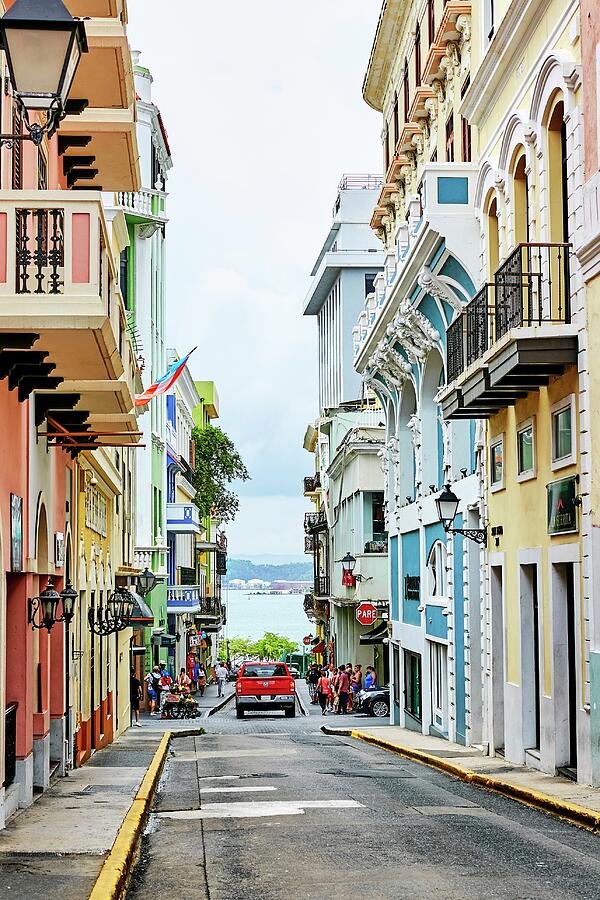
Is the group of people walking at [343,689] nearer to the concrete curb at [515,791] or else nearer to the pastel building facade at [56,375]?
the concrete curb at [515,791]

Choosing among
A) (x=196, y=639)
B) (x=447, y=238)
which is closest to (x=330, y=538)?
(x=196, y=639)

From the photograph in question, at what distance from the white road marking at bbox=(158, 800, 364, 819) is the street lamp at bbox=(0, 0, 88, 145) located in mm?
8215

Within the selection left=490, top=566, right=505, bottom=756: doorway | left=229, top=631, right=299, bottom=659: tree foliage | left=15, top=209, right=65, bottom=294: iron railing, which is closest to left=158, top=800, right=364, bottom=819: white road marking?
left=15, top=209, right=65, bottom=294: iron railing

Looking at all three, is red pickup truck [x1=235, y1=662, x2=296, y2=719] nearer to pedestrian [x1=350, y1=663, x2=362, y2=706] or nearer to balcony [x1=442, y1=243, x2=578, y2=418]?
pedestrian [x1=350, y1=663, x2=362, y2=706]

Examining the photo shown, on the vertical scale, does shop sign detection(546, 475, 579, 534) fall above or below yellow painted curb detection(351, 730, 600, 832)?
above

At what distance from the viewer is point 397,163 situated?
32.4 metres

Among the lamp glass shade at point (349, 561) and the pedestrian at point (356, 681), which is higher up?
the lamp glass shade at point (349, 561)

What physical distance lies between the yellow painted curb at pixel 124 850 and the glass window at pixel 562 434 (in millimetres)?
6305

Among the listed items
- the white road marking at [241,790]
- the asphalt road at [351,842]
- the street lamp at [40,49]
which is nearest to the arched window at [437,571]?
the asphalt road at [351,842]

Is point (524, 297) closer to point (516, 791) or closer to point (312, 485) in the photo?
point (516, 791)

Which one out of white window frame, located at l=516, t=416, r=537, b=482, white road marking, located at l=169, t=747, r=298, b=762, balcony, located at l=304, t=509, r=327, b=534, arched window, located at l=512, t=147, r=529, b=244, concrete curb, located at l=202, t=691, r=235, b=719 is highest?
arched window, located at l=512, t=147, r=529, b=244

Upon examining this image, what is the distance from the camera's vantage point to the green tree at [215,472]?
222 feet

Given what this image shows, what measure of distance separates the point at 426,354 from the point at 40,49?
71.9 feet

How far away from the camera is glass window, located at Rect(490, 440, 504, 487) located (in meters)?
19.8
